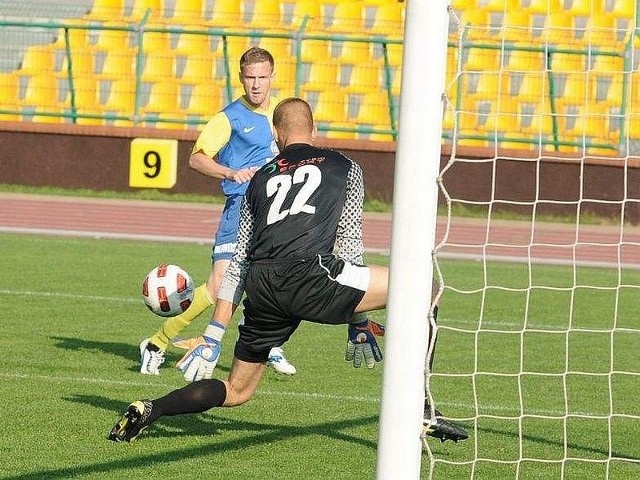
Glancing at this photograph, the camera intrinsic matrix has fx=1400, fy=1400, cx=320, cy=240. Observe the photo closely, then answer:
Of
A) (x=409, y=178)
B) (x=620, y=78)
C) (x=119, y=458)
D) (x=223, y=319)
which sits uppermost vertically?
(x=620, y=78)

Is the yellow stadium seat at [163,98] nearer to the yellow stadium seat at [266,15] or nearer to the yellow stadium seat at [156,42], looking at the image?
the yellow stadium seat at [156,42]

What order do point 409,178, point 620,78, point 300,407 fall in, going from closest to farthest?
point 409,178 → point 300,407 → point 620,78

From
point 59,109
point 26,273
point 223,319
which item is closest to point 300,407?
point 223,319

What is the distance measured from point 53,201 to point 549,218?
6.93 m

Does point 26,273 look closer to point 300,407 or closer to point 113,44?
point 300,407

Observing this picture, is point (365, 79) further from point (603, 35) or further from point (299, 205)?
point (299, 205)

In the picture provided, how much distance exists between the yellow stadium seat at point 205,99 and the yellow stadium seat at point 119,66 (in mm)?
1019

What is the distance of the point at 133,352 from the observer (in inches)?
366

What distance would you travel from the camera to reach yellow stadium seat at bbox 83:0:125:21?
2262 centimetres

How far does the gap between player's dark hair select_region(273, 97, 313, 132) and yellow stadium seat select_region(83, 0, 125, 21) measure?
1652cm

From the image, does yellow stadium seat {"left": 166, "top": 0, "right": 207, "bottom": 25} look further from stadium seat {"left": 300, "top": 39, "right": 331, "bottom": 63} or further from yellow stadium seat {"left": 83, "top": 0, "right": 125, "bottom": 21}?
stadium seat {"left": 300, "top": 39, "right": 331, "bottom": 63}

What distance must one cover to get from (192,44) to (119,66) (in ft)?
3.74

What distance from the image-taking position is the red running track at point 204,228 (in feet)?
53.3

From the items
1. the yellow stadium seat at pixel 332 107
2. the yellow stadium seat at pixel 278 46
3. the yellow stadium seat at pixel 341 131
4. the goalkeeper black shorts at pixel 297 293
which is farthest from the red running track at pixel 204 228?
the goalkeeper black shorts at pixel 297 293
